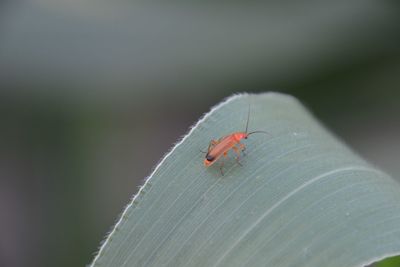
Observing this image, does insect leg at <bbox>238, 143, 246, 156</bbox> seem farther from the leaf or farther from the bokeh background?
the bokeh background

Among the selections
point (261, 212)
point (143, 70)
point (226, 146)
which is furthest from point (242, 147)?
point (143, 70)

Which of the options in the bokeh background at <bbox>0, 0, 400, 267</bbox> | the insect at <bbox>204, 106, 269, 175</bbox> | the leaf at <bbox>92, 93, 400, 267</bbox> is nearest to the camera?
the leaf at <bbox>92, 93, 400, 267</bbox>

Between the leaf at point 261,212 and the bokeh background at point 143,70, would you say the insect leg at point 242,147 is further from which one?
the bokeh background at point 143,70

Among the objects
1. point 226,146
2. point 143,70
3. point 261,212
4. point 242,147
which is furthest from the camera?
point 143,70

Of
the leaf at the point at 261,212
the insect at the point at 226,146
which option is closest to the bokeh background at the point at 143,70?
the insect at the point at 226,146

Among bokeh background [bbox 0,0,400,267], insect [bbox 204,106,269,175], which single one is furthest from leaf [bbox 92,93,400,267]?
bokeh background [bbox 0,0,400,267]

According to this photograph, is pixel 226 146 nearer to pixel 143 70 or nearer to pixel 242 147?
pixel 242 147

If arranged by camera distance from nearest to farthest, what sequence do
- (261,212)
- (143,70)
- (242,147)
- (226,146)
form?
(261,212)
(242,147)
(226,146)
(143,70)

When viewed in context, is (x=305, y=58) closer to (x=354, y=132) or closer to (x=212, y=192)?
(x=354, y=132)
